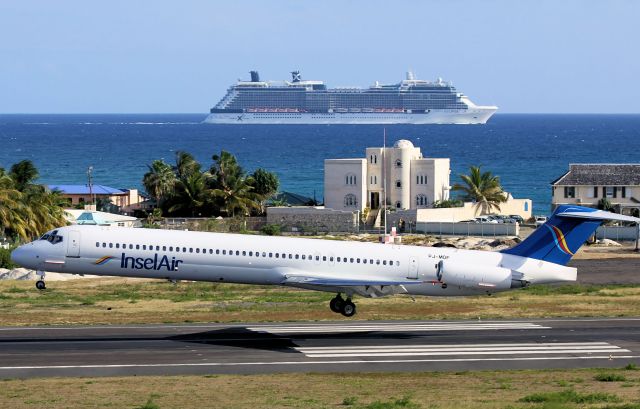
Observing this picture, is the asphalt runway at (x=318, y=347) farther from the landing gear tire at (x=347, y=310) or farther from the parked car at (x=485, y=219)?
the parked car at (x=485, y=219)

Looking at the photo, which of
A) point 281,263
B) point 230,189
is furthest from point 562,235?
point 230,189

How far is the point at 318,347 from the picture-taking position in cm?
3981

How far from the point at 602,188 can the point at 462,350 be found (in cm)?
6640

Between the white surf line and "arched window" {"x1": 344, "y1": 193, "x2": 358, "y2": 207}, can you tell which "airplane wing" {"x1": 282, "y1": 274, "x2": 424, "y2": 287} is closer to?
the white surf line

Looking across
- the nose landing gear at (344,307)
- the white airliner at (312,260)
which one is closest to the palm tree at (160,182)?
the nose landing gear at (344,307)

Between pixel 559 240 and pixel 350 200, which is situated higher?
pixel 350 200

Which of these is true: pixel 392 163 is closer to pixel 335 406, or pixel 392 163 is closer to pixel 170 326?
pixel 170 326

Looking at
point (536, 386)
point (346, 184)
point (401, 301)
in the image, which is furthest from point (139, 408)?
point (346, 184)

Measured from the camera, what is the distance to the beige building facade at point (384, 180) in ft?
337

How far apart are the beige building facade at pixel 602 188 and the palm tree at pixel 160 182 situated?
3526cm

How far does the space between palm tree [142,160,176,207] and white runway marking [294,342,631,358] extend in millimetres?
66875

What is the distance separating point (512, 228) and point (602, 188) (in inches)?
608

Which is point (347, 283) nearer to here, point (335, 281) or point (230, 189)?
point (335, 281)

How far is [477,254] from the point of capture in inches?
1735
